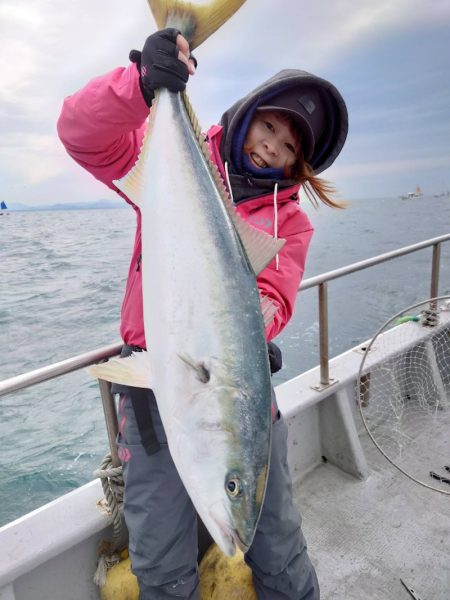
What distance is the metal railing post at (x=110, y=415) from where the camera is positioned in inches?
80.3

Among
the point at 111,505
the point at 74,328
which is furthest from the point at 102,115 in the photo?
the point at 74,328

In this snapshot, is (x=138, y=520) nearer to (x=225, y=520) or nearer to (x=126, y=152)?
(x=225, y=520)

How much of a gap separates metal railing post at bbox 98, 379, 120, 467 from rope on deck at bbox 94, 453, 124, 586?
0.03 metres

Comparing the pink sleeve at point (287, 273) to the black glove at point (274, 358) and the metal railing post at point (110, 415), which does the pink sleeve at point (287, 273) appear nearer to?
the black glove at point (274, 358)

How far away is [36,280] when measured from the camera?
1524 cm

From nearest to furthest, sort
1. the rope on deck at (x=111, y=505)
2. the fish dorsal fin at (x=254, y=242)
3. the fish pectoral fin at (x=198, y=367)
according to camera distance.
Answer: the fish pectoral fin at (x=198, y=367)
the fish dorsal fin at (x=254, y=242)
the rope on deck at (x=111, y=505)

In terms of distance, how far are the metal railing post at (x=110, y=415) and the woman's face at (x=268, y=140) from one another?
1.19m

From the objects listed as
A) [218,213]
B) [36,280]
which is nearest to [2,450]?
[218,213]

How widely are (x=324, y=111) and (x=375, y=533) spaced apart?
7.67 feet

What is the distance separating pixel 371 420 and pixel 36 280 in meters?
14.0

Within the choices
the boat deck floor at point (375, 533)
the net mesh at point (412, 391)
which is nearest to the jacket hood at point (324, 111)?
the net mesh at point (412, 391)

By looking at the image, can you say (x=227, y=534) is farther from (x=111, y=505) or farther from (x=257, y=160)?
(x=257, y=160)

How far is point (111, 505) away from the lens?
6.71ft

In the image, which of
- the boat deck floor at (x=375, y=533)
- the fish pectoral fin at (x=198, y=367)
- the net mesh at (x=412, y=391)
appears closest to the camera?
the fish pectoral fin at (x=198, y=367)
